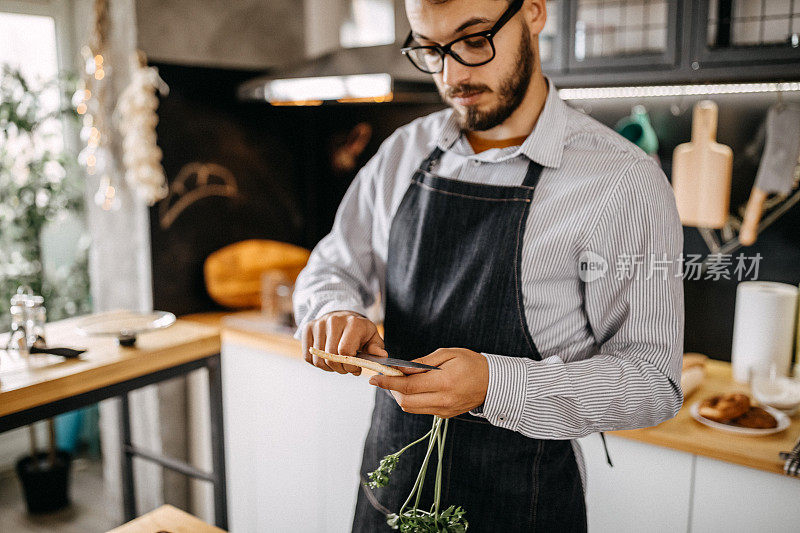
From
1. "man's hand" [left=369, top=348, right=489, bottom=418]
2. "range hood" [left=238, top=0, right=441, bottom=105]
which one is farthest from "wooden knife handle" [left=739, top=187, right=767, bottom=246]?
"man's hand" [left=369, top=348, right=489, bottom=418]

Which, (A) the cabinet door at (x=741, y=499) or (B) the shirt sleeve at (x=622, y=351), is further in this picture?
(A) the cabinet door at (x=741, y=499)

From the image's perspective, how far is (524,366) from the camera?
96 centimetres

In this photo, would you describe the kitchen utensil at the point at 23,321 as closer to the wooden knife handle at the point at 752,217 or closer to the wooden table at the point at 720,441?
the wooden table at the point at 720,441

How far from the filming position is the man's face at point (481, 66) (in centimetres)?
105

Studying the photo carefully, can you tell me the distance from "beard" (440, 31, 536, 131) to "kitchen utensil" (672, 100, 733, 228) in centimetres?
104

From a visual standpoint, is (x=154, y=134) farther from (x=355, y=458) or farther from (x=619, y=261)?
(x=619, y=261)

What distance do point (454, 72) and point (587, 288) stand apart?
420mm

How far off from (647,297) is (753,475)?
0.70m

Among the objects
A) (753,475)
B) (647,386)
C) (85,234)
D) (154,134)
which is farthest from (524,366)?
(85,234)

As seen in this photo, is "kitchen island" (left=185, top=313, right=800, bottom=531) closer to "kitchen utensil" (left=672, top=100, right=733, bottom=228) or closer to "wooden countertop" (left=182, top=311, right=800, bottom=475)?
"wooden countertop" (left=182, top=311, right=800, bottom=475)

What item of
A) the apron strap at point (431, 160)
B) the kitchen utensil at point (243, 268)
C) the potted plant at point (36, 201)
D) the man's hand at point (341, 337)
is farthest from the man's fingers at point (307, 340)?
the potted plant at point (36, 201)

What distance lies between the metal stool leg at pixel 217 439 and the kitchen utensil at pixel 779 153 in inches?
62.6

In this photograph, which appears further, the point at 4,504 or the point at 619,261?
the point at 4,504

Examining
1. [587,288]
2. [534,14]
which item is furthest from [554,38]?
[587,288]
